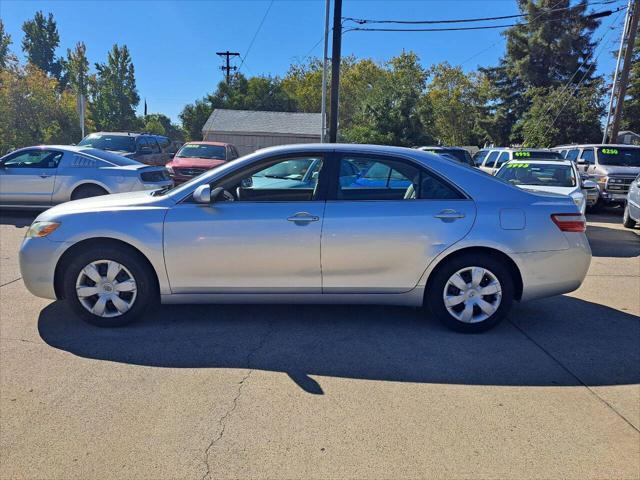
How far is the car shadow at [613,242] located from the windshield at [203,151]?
10.6 metres

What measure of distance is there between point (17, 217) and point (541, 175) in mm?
11087

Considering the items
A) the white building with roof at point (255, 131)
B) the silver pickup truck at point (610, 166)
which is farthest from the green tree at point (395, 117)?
the silver pickup truck at point (610, 166)

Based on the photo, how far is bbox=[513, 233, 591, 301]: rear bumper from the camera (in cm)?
430

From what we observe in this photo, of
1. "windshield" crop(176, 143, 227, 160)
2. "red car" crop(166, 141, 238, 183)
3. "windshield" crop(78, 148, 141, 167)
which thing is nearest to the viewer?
"windshield" crop(78, 148, 141, 167)

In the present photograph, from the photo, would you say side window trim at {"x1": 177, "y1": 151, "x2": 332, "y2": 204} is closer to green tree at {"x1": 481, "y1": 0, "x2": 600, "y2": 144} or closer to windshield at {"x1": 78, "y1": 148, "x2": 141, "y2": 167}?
windshield at {"x1": 78, "y1": 148, "x2": 141, "y2": 167}

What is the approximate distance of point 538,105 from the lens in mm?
30438

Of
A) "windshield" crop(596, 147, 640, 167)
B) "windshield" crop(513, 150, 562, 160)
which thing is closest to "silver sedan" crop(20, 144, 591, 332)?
"windshield" crop(513, 150, 562, 160)

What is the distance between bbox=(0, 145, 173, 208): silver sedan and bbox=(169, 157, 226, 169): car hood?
427 cm

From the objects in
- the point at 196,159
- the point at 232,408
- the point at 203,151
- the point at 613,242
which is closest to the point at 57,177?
the point at 196,159

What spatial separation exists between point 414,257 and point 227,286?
166 centimetres

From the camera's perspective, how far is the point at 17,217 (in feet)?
34.7

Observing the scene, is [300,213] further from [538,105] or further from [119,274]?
[538,105]

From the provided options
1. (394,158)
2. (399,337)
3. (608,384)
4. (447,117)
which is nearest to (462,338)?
(399,337)

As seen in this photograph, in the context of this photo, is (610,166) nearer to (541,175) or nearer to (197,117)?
(541,175)
